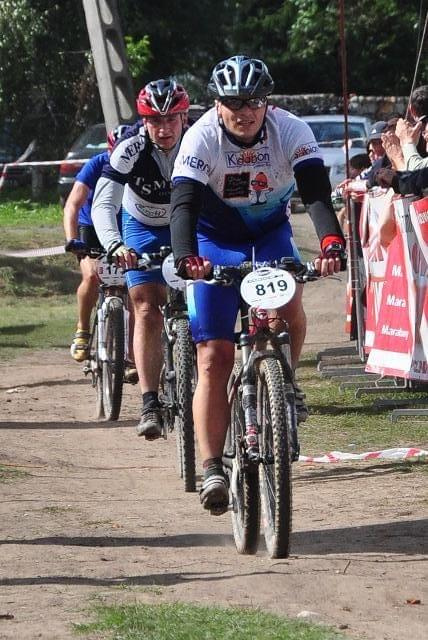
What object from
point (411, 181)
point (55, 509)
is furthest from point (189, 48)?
point (55, 509)

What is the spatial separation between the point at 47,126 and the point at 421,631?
31.6 meters

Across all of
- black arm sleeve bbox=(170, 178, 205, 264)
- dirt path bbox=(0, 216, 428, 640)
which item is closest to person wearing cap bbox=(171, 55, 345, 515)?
black arm sleeve bbox=(170, 178, 205, 264)

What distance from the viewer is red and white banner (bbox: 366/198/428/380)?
30.5ft

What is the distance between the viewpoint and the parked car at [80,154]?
2505cm

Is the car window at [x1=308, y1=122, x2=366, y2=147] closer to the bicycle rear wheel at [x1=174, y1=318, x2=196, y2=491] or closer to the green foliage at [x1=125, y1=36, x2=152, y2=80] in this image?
the green foliage at [x1=125, y1=36, x2=152, y2=80]

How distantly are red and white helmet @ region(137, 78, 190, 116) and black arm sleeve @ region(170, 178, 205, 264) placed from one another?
1.99 metres

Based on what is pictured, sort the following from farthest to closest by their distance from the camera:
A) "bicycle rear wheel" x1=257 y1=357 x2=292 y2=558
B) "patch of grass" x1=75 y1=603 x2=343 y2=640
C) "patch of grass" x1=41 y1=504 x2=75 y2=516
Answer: "patch of grass" x1=41 y1=504 x2=75 y2=516 → "bicycle rear wheel" x1=257 y1=357 x2=292 y2=558 → "patch of grass" x1=75 y1=603 x2=343 y2=640

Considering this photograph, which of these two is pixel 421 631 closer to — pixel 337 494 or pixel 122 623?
pixel 122 623

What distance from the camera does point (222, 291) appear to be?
19.9ft

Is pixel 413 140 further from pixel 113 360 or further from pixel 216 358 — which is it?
pixel 216 358

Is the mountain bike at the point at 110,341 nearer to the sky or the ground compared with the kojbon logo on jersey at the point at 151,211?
nearer to the ground

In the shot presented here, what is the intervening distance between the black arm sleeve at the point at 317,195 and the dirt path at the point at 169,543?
1320mm

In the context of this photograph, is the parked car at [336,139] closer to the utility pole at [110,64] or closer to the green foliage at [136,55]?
the green foliage at [136,55]

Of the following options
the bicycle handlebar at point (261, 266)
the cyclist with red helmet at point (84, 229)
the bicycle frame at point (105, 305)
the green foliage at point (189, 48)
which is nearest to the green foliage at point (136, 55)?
the green foliage at point (189, 48)
